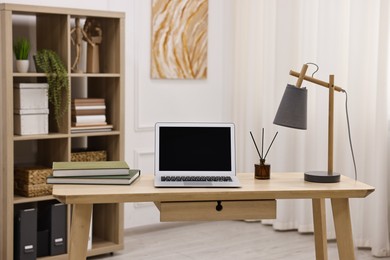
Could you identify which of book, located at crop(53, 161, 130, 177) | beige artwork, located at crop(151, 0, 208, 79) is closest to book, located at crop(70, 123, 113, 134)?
beige artwork, located at crop(151, 0, 208, 79)

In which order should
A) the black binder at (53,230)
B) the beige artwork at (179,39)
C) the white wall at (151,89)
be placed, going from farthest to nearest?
1. the beige artwork at (179,39)
2. the white wall at (151,89)
3. the black binder at (53,230)

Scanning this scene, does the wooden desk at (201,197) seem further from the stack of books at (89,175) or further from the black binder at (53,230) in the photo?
the black binder at (53,230)

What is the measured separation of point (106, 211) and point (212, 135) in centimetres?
169

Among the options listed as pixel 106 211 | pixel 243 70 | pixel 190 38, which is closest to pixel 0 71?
pixel 106 211

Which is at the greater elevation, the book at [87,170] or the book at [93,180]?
the book at [87,170]

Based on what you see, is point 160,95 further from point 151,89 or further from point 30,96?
point 30,96

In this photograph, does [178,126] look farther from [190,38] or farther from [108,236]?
[190,38]

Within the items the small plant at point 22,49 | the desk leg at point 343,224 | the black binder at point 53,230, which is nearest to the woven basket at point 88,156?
the black binder at point 53,230

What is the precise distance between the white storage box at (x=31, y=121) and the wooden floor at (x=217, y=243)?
3.19 ft

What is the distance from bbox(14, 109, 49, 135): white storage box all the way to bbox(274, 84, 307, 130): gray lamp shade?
170 centimetres

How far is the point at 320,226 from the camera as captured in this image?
11.4 ft

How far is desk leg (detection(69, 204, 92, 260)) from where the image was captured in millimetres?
2914

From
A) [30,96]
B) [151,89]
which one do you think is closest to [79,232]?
[30,96]

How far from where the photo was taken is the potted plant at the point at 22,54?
409 centimetres
